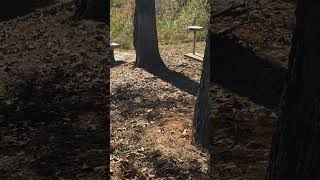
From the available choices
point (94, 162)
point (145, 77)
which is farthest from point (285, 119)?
point (145, 77)

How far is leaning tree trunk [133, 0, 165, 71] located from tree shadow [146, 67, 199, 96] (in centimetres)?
37

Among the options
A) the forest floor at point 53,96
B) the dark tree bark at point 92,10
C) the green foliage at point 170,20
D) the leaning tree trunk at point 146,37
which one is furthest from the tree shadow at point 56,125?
the green foliage at point 170,20

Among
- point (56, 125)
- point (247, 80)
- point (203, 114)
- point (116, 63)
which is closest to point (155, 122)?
point (203, 114)

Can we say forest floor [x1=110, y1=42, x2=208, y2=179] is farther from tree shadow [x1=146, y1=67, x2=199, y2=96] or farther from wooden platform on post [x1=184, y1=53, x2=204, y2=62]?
wooden platform on post [x1=184, y1=53, x2=204, y2=62]

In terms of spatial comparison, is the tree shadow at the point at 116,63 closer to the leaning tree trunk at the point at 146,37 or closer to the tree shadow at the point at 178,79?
the leaning tree trunk at the point at 146,37

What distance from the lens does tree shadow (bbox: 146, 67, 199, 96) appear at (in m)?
11.3

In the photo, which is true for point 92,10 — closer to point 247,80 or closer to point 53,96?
point 53,96

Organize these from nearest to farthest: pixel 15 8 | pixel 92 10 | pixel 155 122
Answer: pixel 15 8, pixel 92 10, pixel 155 122

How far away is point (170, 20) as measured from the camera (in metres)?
18.7

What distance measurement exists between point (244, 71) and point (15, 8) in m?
2.15

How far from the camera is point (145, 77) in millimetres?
12352

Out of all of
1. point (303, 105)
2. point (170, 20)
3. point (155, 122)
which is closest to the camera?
point (303, 105)

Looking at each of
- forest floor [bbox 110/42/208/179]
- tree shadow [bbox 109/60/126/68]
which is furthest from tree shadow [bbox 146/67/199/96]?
tree shadow [bbox 109/60/126/68]

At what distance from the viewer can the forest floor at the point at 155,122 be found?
292 inches
